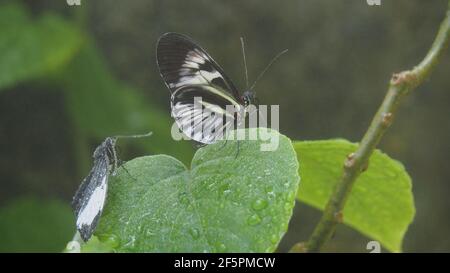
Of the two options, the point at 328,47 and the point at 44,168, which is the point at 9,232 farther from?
the point at 328,47

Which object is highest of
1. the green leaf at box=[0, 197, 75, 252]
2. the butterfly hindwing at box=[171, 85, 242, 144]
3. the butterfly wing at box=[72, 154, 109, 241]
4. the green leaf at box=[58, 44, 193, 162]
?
the butterfly hindwing at box=[171, 85, 242, 144]

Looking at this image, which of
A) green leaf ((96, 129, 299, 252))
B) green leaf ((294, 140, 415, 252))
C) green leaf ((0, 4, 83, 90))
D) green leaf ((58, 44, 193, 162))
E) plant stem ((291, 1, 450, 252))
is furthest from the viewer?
green leaf ((58, 44, 193, 162))

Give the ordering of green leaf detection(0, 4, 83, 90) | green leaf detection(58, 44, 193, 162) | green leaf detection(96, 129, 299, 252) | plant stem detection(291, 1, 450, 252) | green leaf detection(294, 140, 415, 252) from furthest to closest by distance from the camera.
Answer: green leaf detection(58, 44, 193, 162), green leaf detection(0, 4, 83, 90), green leaf detection(294, 140, 415, 252), plant stem detection(291, 1, 450, 252), green leaf detection(96, 129, 299, 252)

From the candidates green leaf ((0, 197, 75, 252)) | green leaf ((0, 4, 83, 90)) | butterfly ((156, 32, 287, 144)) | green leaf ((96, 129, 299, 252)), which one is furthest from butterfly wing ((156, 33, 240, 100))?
green leaf ((0, 197, 75, 252))

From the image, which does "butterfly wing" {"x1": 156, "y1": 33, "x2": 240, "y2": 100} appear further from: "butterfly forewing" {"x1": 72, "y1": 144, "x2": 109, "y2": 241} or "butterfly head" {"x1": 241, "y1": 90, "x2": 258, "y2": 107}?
"butterfly forewing" {"x1": 72, "y1": 144, "x2": 109, "y2": 241}

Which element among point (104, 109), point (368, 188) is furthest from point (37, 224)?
point (368, 188)

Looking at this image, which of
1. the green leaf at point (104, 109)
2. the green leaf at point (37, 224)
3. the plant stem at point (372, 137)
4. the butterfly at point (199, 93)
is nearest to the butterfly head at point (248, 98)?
the butterfly at point (199, 93)

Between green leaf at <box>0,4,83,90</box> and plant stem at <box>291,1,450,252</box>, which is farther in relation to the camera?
green leaf at <box>0,4,83,90</box>

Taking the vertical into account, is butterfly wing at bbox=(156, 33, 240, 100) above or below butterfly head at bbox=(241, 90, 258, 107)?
above

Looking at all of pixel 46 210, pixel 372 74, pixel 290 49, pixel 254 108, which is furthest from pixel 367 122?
pixel 254 108
